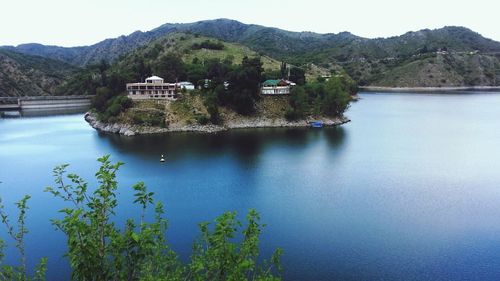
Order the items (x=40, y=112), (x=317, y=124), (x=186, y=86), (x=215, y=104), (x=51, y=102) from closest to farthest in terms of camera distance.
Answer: (x=215, y=104) < (x=317, y=124) < (x=186, y=86) < (x=40, y=112) < (x=51, y=102)

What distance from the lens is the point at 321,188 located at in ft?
142

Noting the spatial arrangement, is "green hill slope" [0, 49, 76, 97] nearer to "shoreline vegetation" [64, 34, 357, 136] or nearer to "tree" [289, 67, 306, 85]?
"shoreline vegetation" [64, 34, 357, 136]

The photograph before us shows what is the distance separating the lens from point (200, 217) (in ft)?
114

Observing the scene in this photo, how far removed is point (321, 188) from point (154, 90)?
54.4m

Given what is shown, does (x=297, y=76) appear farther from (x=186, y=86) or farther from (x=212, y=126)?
(x=212, y=126)

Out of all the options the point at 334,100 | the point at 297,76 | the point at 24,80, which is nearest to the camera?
the point at 334,100

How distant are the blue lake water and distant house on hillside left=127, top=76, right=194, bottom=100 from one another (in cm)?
1247

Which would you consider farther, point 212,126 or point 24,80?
point 24,80

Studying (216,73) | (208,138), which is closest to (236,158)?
(208,138)

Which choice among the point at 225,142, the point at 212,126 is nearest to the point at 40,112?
the point at 212,126

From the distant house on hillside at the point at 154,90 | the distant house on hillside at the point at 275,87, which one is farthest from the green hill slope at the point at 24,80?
the distant house on hillside at the point at 275,87

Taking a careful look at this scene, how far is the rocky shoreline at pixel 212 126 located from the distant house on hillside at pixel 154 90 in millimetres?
9798

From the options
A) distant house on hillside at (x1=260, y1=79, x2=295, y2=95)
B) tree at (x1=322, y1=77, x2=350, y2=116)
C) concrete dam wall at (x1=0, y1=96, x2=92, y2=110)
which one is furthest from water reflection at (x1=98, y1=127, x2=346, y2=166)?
concrete dam wall at (x1=0, y1=96, x2=92, y2=110)

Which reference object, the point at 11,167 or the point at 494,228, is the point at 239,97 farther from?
the point at 494,228
